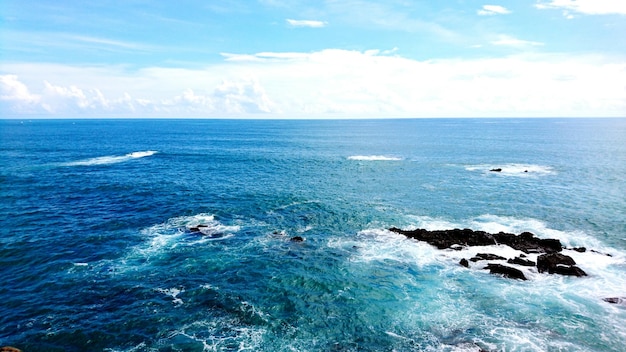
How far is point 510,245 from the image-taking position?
52750 millimetres

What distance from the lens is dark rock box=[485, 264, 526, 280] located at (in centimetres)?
4412

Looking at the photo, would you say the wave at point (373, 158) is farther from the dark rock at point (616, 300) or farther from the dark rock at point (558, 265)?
the dark rock at point (616, 300)

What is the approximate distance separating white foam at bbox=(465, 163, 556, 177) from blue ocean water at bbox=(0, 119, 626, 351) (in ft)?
25.3

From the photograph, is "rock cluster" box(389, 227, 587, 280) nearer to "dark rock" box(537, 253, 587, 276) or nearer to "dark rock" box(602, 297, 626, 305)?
"dark rock" box(537, 253, 587, 276)

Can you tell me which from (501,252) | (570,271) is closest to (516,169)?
(501,252)

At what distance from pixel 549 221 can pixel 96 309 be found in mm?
72343

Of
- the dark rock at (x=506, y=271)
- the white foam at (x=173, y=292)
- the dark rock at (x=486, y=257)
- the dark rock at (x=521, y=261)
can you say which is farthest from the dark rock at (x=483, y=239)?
the white foam at (x=173, y=292)

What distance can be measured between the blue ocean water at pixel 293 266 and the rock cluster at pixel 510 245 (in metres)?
1.48

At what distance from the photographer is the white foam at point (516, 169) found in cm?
10319

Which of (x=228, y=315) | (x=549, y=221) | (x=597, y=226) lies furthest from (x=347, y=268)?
(x=597, y=226)

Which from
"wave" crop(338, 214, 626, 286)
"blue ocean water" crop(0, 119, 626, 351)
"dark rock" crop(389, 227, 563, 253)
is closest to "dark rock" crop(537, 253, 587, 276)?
"wave" crop(338, 214, 626, 286)

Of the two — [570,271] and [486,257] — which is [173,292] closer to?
[486,257]

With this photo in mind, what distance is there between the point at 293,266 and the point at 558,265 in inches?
1400

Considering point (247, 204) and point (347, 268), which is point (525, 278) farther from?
point (247, 204)
